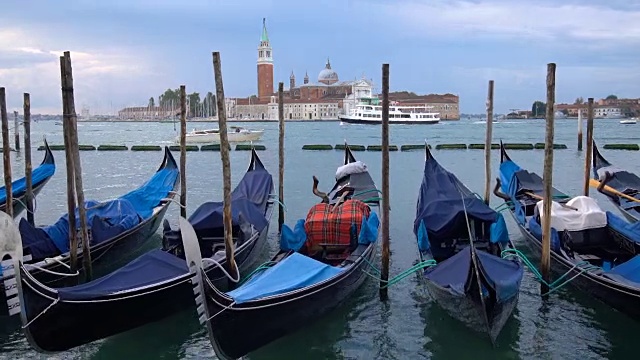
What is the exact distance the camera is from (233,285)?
15.7 ft

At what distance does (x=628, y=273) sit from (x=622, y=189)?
4.01 meters

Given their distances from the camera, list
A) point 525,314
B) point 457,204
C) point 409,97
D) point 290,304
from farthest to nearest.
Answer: point 409,97, point 457,204, point 525,314, point 290,304

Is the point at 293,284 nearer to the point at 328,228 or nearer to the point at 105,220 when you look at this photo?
the point at 328,228

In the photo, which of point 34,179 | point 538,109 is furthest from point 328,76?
point 34,179

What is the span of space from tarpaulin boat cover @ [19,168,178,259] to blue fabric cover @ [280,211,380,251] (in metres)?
1.69

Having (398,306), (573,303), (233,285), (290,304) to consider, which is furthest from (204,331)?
(573,303)

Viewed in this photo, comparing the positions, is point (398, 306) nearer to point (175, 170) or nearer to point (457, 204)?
point (457, 204)

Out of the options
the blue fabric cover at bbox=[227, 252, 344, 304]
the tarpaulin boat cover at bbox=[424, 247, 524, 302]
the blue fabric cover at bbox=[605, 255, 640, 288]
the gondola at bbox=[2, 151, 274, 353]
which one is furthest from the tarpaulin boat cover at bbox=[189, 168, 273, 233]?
the blue fabric cover at bbox=[605, 255, 640, 288]

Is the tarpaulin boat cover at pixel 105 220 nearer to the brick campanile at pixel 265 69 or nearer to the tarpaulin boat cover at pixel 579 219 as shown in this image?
the tarpaulin boat cover at pixel 579 219

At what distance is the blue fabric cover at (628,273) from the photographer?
4211 millimetres

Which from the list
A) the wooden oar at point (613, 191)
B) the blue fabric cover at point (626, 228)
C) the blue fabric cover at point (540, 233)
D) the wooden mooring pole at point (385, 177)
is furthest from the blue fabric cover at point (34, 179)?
the wooden oar at point (613, 191)

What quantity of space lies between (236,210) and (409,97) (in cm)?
7534

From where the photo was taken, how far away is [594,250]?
5387 mm

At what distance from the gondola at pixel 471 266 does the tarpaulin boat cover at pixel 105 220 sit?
9.38 feet
